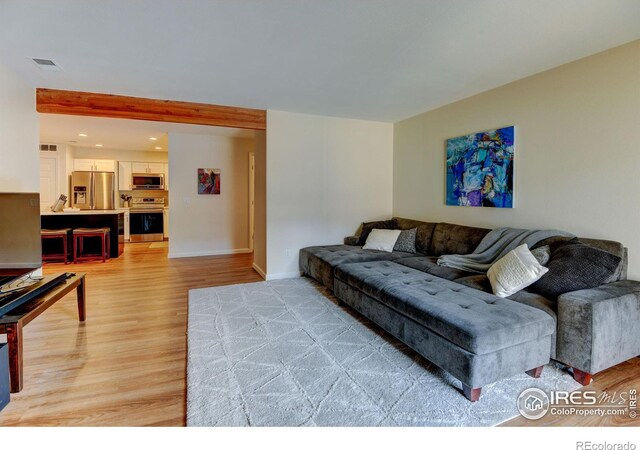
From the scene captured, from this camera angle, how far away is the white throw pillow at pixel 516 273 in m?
2.34

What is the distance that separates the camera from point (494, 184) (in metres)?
3.50

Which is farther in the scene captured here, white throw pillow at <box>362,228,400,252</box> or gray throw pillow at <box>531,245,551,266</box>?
white throw pillow at <box>362,228,400,252</box>

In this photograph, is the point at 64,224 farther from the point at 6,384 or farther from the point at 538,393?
Answer: the point at 538,393

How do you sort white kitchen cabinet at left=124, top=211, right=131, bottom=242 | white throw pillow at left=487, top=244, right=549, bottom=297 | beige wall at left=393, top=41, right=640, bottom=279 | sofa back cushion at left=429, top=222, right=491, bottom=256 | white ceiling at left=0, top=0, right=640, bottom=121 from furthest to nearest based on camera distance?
white kitchen cabinet at left=124, top=211, right=131, bottom=242 < sofa back cushion at left=429, top=222, right=491, bottom=256 < beige wall at left=393, top=41, right=640, bottom=279 < white throw pillow at left=487, top=244, right=549, bottom=297 < white ceiling at left=0, top=0, right=640, bottom=121

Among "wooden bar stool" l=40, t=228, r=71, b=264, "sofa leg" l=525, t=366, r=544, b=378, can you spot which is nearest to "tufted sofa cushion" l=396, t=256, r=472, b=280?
"sofa leg" l=525, t=366, r=544, b=378

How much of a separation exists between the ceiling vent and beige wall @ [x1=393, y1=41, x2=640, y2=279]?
4239mm

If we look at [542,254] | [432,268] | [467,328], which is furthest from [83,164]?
[542,254]

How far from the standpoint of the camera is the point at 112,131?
18.9ft

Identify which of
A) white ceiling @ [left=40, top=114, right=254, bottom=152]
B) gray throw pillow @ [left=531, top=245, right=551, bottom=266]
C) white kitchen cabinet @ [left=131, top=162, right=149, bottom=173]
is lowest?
gray throw pillow @ [left=531, top=245, right=551, bottom=266]

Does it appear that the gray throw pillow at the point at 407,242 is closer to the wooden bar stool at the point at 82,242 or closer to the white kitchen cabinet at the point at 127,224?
the wooden bar stool at the point at 82,242

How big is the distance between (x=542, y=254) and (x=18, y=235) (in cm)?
379

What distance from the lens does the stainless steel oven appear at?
7762mm

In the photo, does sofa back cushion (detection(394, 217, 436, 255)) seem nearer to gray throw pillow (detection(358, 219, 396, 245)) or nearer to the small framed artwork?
gray throw pillow (detection(358, 219, 396, 245))

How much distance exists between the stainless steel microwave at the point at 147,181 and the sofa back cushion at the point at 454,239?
6877mm
